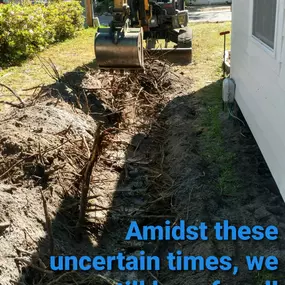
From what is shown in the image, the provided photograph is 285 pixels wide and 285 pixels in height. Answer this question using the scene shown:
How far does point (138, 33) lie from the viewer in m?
5.96

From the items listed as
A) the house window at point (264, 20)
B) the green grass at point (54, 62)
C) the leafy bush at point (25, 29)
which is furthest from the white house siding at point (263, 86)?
the leafy bush at point (25, 29)

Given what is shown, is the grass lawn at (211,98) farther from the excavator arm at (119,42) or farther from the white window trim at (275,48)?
the excavator arm at (119,42)

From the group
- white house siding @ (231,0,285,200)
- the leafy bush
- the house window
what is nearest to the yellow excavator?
white house siding @ (231,0,285,200)

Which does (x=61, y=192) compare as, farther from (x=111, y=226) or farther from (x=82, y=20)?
(x=82, y=20)

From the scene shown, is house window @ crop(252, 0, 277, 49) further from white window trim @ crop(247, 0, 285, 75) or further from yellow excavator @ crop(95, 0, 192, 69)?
yellow excavator @ crop(95, 0, 192, 69)

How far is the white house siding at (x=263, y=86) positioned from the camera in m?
3.77

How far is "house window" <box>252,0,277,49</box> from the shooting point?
→ 4074 millimetres

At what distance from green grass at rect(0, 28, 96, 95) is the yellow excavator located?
2.33 meters

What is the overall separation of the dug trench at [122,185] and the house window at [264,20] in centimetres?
167

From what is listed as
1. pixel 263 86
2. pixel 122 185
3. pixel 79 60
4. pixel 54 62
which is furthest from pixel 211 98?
pixel 54 62

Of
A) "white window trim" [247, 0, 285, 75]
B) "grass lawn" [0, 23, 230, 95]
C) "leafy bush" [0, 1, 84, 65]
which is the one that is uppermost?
"white window trim" [247, 0, 285, 75]

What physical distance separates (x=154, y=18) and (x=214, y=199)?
7.02m

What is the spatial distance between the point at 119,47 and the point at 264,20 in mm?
2186

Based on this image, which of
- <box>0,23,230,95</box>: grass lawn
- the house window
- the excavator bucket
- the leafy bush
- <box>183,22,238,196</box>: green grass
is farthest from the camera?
the leafy bush
